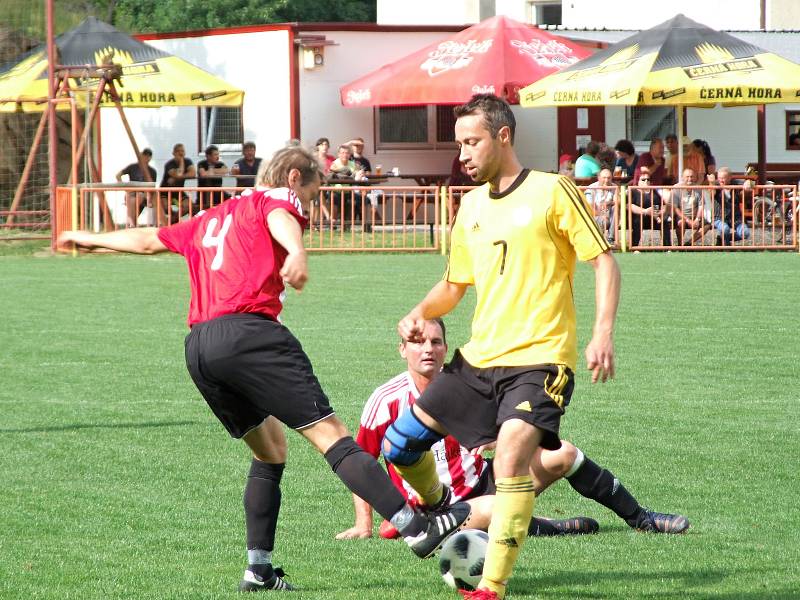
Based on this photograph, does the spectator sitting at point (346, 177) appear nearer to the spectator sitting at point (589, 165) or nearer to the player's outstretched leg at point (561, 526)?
the spectator sitting at point (589, 165)

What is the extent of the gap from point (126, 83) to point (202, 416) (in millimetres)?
17593

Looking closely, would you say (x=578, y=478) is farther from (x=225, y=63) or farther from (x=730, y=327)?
(x=225, y=63)

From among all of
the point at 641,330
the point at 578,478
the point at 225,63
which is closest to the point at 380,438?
the point at 578,478

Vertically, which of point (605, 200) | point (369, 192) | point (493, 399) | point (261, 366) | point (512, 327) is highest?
point (369, 192)

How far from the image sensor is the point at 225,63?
2933 centimetres

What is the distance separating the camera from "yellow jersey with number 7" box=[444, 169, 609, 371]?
5113 mm

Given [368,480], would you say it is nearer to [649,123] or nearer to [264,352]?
[264,352]

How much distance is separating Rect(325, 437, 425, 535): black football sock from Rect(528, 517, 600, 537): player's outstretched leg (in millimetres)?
1448

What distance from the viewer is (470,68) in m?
27.0

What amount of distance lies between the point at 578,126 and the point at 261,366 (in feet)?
84.8

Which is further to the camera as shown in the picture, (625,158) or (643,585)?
(625,158)

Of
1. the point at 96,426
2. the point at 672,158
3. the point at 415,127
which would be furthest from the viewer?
the point at 415,127

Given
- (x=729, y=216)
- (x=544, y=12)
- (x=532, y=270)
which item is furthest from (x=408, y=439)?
(x=544, y=12)

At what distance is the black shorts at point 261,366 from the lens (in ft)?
16.8
